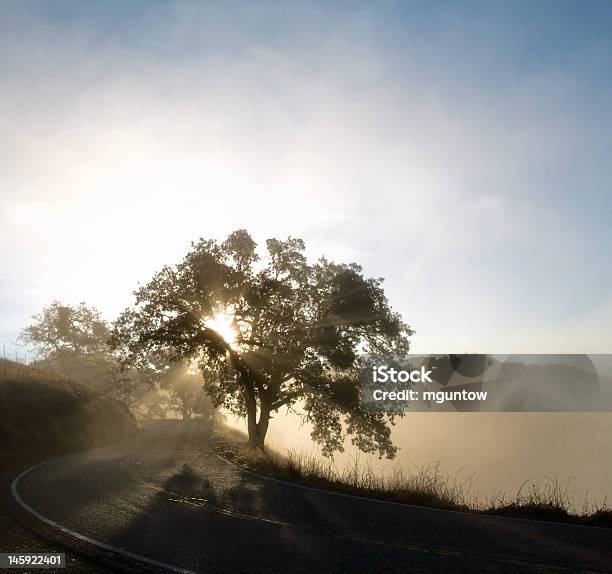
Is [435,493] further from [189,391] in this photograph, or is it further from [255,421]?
[189,391]

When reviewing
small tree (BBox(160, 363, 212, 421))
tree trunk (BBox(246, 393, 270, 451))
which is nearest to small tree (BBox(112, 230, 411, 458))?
tree trunk (BBox(246, 393, 270, 451))

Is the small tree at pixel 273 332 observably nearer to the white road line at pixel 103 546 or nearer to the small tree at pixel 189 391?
the white road line at pixel 103 546

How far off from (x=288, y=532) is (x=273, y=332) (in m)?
19.4

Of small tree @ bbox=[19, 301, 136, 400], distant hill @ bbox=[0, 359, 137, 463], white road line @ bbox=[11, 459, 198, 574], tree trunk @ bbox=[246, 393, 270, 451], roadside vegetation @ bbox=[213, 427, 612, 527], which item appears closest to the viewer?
white road line @ bbox=[11, 459, 198, 574]

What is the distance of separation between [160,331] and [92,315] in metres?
51.2

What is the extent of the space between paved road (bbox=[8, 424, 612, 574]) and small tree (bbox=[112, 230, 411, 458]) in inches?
517

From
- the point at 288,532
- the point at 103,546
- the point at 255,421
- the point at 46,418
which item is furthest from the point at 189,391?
the point at 103,546

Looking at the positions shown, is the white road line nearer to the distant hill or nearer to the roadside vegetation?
the roadside vegetation

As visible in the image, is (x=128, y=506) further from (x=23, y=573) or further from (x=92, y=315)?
(x=92, y=315)

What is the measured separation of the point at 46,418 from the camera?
26781 mm

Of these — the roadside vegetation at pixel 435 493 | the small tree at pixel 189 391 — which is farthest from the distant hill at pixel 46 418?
the small tree at pixel 189 391

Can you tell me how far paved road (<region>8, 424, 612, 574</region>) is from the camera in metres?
7.31

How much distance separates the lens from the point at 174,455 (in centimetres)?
2314

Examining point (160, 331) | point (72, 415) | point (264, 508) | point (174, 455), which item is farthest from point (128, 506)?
point (72, 415)
